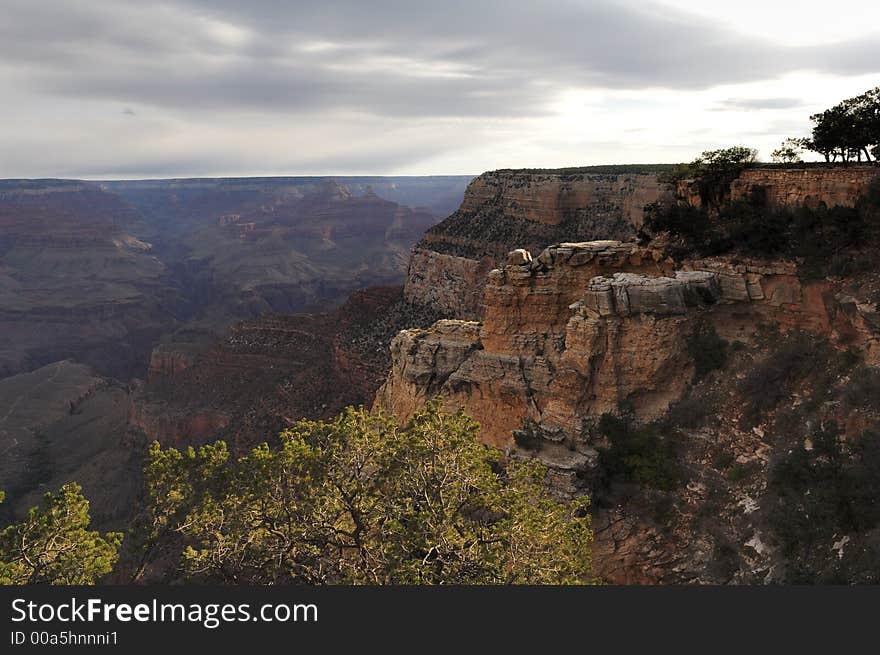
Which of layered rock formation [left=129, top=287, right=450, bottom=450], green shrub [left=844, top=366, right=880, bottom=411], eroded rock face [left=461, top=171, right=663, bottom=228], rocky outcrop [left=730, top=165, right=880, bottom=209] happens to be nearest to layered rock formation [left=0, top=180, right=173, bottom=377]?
layered rock formation [left=129, top=287, right=450, bottom=450]

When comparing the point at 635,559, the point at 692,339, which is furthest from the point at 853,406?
the point at 635,559

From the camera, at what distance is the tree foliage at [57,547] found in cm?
1206

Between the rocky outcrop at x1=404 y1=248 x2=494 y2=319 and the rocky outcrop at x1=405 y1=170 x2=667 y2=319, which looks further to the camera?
the rocky outcrop at x1=404 y1=248 x2=494 y2=319

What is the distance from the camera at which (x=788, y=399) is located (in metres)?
18.2

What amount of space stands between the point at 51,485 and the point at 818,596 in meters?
69.9

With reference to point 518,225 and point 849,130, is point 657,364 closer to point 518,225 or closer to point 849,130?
point 849,130

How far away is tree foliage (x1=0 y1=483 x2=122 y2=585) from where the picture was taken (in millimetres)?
12062

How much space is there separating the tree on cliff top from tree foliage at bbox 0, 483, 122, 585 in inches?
61.6

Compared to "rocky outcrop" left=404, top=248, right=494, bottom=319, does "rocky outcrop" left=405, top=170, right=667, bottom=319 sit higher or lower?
higher

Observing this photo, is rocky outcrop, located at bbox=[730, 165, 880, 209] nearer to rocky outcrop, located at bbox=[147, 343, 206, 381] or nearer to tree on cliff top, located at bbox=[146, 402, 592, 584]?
tree on cliff top, located at bbox=[146, 402, 592, 584]

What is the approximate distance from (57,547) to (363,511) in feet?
22.0

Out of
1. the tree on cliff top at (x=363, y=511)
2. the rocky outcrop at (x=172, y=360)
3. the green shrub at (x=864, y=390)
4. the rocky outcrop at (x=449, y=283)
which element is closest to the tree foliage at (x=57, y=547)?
the tree on cliff top at (x=363, y=511)

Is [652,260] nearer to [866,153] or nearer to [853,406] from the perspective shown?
[853,406]

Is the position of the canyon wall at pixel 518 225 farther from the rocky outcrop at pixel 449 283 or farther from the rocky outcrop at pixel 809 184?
the rocky outcrop at pixel 809 184
